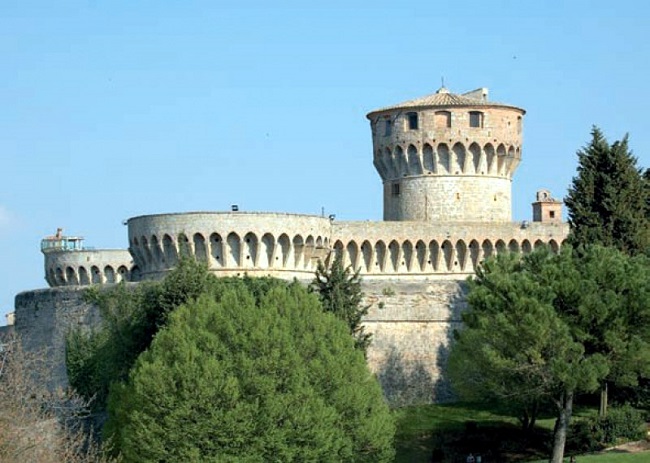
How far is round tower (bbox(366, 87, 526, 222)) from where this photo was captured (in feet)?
240

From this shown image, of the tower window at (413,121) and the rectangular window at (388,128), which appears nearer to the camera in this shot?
the tower window at (413,121)

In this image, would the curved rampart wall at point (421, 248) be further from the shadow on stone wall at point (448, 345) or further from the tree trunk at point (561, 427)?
the tree trunk at point (561, 427)

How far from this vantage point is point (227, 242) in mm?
63875

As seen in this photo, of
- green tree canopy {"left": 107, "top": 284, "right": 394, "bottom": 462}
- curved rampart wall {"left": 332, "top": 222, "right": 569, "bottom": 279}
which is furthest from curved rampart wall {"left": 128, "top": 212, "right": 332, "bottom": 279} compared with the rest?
green tree canopy {"left": 107, "top": 284, "right": 394, "bottom": 462}

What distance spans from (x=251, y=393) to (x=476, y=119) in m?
30.4

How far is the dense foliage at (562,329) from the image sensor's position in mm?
47875

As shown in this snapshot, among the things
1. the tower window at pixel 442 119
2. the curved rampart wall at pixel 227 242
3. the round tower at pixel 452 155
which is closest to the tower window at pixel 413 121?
the round tower at pixel 452 155

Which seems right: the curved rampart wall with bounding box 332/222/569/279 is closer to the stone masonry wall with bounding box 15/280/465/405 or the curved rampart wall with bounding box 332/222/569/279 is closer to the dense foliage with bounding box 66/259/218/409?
the stone masonry wall with bounding box 15/280/465/405

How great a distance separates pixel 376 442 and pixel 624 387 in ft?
32.8

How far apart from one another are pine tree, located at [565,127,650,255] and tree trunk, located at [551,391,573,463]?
7811 mm

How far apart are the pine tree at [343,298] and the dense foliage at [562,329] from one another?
622 cm

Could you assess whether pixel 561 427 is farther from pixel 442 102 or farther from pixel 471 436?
pixel 442 102

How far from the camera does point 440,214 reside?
2906 inches

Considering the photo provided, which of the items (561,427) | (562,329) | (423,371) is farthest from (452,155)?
(561,427)
